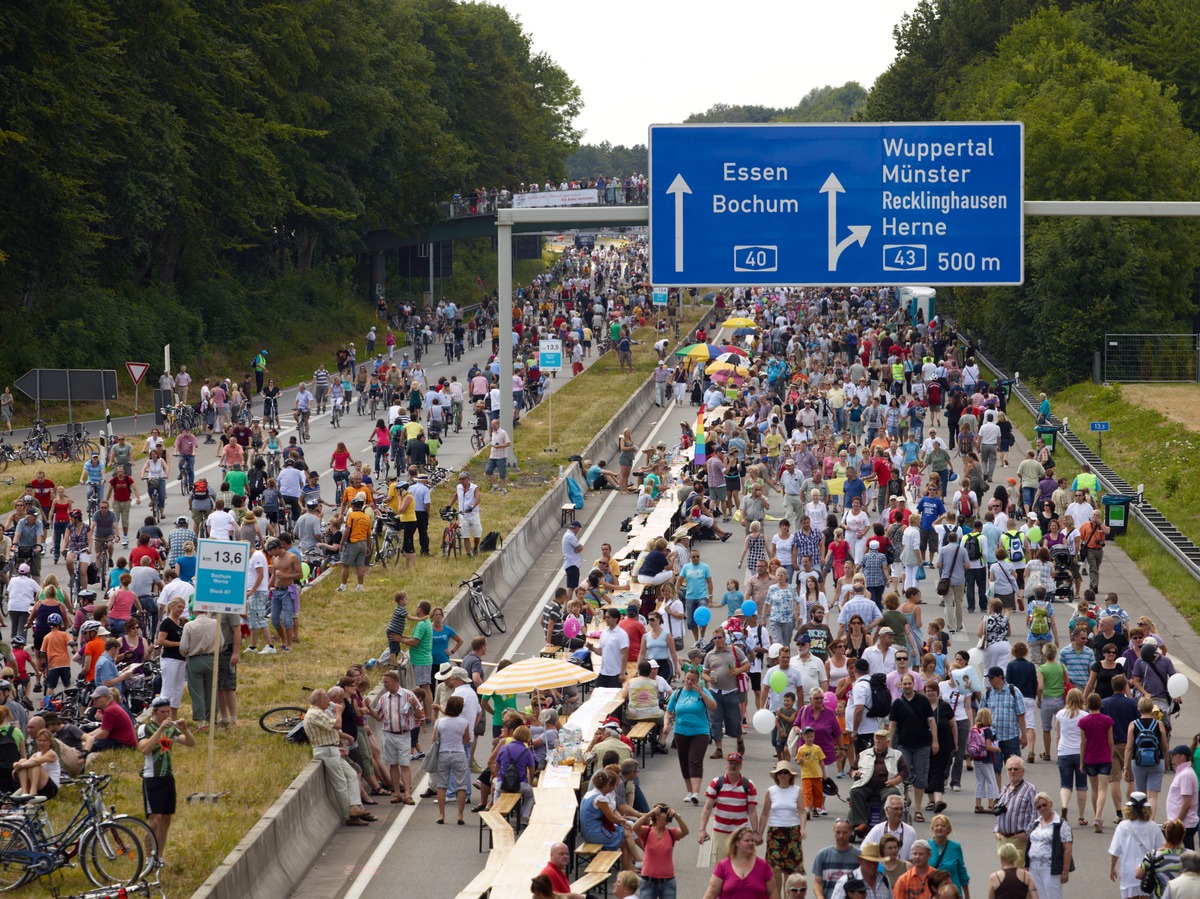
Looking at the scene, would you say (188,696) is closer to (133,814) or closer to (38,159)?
(133,814)

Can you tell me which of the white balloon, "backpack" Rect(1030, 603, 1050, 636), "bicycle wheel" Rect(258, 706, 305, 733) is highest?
"backpack" Rect(1030, 603, 1050, 636)

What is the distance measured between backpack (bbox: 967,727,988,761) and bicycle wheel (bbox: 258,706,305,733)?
290 inches

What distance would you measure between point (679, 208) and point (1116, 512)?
10916 mm

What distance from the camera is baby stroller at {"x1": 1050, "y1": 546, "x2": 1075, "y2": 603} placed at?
25.3 metres

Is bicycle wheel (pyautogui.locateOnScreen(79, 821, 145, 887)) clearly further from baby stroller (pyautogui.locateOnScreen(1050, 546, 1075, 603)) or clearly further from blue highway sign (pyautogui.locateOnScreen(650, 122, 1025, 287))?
baby stroller (pyautogui.locateOnScreen(1050, 546, 1075, 603))

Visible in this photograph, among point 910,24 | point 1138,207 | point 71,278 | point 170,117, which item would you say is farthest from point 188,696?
point 910,24

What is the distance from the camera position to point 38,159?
50.4 m

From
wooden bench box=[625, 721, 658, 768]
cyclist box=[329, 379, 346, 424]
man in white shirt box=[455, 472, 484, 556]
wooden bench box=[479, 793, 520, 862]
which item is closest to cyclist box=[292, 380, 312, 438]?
cyclist box=[329, 379, 346, 424]

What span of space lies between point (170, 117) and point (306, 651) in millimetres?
39722

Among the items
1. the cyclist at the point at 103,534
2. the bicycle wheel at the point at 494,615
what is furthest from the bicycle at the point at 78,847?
the cyclist at the point at 103,534

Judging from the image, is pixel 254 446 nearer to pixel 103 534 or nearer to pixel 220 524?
pixel 103 534

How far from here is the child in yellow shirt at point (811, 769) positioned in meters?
16.1

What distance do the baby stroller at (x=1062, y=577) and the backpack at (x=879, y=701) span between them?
8.11m

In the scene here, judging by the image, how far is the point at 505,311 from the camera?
32938 mm
